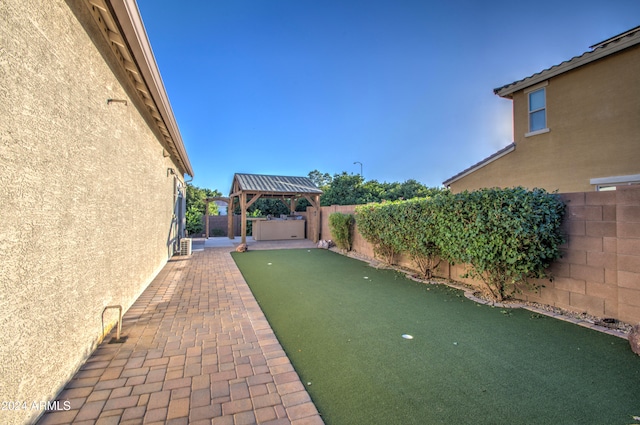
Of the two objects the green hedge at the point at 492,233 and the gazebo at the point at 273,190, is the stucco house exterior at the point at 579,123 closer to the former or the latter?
the green hedge at the point at 492,233

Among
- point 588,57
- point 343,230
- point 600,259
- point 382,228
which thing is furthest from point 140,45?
point 588,57

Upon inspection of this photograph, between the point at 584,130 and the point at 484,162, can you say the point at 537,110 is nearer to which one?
the point at 584,130

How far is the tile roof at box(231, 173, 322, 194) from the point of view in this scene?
14719mm

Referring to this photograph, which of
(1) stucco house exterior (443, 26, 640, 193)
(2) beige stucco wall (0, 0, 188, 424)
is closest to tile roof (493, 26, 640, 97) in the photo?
(1) stucco house exterior (443, 26, 640, 193)

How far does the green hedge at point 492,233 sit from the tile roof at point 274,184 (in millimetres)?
9094

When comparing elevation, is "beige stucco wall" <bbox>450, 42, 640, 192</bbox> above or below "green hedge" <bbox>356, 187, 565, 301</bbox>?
above

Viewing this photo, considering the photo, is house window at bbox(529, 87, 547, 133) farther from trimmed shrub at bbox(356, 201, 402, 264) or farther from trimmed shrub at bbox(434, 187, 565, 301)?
trimmed shrub at bbox(434, 187, 565, 301)

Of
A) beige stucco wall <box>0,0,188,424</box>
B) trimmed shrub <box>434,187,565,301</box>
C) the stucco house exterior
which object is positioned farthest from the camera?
the stucco house exterior

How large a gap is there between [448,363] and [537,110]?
8608mm

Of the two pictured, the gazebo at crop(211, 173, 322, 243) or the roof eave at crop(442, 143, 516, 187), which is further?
the gazebo at crop(211, 173, 322, 243)

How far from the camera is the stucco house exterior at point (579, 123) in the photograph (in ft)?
21.2

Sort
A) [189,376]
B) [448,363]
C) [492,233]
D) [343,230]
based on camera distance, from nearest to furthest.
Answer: [189,376] < [448,363] < [492,233] < [343,230]

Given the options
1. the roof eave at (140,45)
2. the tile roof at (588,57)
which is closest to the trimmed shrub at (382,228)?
the tile roof at (588,57)

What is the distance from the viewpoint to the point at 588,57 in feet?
22.7
